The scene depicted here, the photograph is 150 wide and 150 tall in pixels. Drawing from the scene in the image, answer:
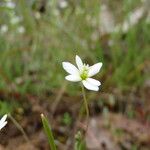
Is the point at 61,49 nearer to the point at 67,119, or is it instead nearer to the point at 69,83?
the point at 69,83

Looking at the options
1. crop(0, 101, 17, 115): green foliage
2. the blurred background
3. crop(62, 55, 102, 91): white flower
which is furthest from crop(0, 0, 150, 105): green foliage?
Result: crop(62, 55, 102, 91): white flower

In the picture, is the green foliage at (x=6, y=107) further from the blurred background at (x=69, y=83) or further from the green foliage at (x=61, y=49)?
the green foliage at (x=61, y=49)

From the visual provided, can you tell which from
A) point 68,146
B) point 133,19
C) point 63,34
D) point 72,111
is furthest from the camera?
point 133,19

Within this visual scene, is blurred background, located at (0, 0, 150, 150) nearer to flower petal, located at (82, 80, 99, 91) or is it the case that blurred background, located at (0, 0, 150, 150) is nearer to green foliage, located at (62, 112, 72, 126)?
green foliage, located at (62, 112, 72, 126)

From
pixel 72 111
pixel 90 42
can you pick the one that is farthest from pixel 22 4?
pixel 72 111

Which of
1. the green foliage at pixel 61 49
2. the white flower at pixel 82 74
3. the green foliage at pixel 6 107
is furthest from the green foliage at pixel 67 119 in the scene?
the white flower at pixel 82 74

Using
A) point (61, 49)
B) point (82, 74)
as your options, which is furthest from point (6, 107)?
point (82, 74)

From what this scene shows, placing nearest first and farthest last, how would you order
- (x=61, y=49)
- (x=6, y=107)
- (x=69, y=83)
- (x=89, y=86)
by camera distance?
1. (x=89, y=86)
2. (x=6, y=107)
3. (x=69, y=83)
4. (x=61, y=49)

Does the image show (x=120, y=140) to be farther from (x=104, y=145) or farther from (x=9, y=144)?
(x=9, y=144)
